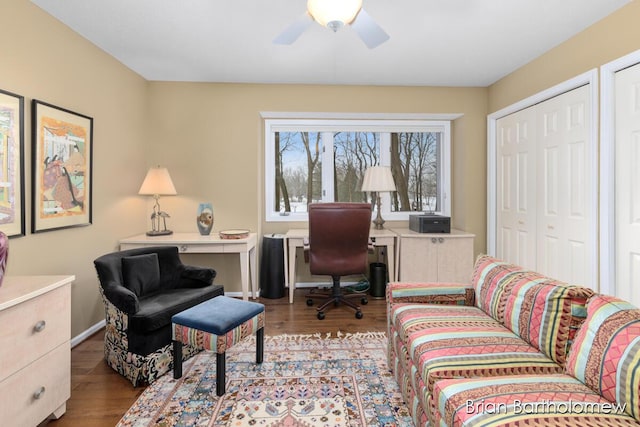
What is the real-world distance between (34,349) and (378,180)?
3151 millimetres

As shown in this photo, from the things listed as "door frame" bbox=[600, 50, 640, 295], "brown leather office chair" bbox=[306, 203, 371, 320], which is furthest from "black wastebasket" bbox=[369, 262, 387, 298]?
"door frame" bbox=[600, 50, 640, 295]

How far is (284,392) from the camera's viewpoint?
6.23 ft

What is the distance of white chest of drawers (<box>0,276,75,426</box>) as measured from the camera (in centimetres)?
134

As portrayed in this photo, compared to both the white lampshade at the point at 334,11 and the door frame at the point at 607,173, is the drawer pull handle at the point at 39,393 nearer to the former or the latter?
the white lampshade at the point at 334,11

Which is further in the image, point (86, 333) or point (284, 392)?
point (86, 333)

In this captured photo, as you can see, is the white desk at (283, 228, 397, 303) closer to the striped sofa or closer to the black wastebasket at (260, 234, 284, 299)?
the black wastebasket at (260, 234, 284, 299)

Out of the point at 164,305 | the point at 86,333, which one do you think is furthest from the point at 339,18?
the point at 86,333

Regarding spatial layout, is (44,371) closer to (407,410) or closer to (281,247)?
(407,410)

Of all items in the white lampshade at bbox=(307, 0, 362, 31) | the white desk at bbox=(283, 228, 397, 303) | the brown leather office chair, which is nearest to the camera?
the white lampshade at bbox=(307, 0, 362, 31)

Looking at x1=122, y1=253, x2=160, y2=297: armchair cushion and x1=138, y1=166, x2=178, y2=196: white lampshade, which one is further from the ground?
x1=138, y1=166, x2=178, y2=196: white lampshade

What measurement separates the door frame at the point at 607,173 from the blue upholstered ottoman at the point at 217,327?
2.55 meters

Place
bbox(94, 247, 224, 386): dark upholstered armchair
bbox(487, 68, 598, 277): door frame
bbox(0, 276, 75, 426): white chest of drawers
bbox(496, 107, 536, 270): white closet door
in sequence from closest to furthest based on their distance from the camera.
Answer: bbox(0, 276, 75, 426): white chest of drawers < bbox(94, 247, 224, 386): dark upholstered armchair < bbox(487, 68, 598, 277): door frame < bbox(496, 107, 536, 270): white closet door

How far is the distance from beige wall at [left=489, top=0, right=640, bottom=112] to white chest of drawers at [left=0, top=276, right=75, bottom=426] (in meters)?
3.79

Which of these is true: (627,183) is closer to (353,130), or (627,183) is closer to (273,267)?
(353,130)
